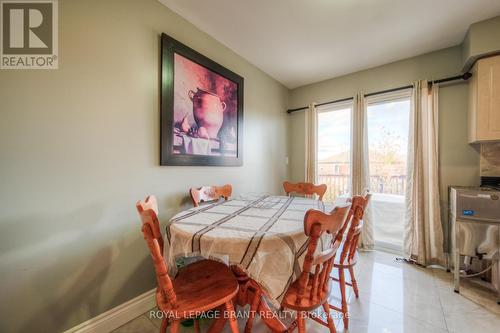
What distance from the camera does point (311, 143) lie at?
328 cm

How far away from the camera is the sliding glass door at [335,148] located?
3066mm

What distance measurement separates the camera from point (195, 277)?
1.19m

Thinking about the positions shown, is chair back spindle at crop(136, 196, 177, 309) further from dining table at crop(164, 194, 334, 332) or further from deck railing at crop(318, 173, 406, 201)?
deck railing at crop(318, 173, 406, 201)

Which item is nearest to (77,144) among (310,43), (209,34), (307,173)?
(209,34)

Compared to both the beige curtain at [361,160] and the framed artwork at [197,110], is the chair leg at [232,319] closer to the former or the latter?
the framed artwork at [197,110]

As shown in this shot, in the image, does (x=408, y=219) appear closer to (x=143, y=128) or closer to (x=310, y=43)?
(x=310, y=43)

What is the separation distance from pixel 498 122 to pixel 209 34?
2987 millimetres

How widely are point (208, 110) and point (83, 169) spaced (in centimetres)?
121

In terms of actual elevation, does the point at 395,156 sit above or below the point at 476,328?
above

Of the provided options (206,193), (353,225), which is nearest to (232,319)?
(353,225)

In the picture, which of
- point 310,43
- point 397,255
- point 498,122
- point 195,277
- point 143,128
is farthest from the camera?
point 397,255
